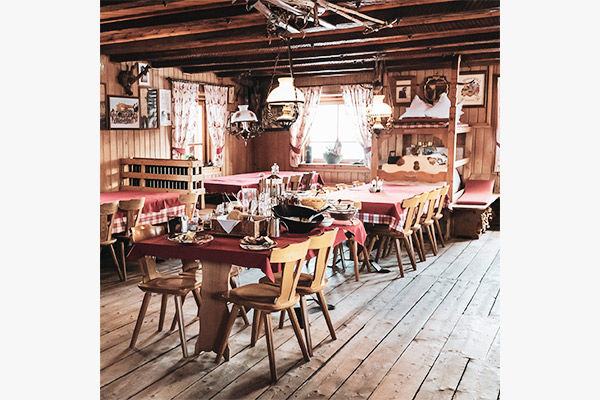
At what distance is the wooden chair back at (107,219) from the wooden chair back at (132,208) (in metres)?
0.09

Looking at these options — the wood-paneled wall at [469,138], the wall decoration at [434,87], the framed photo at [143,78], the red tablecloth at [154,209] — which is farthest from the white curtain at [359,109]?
the red tablecloth at [154,209]

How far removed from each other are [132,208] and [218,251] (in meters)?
2.26

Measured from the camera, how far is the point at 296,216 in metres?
3.75

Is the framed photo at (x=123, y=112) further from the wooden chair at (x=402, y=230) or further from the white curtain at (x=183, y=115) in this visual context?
the wooden chair at (x=402, y=230)

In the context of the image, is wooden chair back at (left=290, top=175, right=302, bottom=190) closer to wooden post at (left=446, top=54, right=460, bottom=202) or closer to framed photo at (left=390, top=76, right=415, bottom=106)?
framed photo at (left=390, top=76, right=415, bottom=106)

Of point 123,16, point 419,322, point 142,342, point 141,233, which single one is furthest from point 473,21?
point 142,342

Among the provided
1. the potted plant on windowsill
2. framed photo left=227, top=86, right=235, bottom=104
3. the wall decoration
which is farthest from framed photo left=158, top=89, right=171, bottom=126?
the wall decoration

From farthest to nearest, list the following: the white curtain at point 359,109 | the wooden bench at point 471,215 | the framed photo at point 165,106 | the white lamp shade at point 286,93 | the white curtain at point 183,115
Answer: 1. the white curtain at point 359,109
2. the white curtain at point 183,115
3. the framed photo at point 165,106
4. the wooden bench at point 471,215
5. the white lamp shade at point 286,93

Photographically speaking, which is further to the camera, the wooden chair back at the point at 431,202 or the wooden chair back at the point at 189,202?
the wooden chair back at the point at 431,202

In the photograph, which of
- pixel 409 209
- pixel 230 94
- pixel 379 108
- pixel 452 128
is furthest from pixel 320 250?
pixel 230 94

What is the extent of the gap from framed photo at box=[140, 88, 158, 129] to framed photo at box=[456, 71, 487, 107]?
479 centimetres

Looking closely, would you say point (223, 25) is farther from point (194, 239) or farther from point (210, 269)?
point (210, 269)

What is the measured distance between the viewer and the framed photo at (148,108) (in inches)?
303
